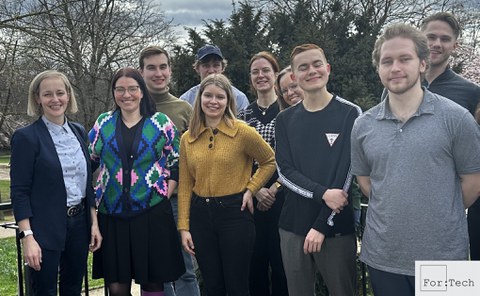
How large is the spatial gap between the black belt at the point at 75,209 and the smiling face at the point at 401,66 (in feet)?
6.90

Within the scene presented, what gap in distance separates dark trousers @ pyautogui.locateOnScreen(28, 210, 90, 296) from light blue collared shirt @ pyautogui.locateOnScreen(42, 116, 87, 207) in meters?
0.16

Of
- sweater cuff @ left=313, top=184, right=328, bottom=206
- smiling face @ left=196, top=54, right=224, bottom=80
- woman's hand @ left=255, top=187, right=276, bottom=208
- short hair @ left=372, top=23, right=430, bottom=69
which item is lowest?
woman's hand @ left=255, top=187, right=276, bottom=208

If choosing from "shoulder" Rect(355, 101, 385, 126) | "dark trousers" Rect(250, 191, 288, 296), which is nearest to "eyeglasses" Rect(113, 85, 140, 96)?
"dark trousers" Rect(250, 191, 288, 296)

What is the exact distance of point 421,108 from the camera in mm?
2510

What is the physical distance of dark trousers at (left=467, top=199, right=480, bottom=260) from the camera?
3.05m

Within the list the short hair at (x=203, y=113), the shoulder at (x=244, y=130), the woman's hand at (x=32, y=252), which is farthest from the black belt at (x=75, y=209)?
the shoulder at (x=244, y=130)

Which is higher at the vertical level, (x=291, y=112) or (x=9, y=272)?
(x=291, y=112)

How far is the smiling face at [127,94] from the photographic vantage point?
11.4 feet

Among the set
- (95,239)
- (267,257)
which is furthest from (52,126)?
(267,257)

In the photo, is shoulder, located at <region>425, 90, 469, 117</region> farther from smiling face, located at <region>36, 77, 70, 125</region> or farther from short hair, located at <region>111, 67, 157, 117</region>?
smiling face, located at <region>36, 77, 70, 125</region>

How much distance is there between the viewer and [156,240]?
3.47m

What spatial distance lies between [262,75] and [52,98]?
1.70 m

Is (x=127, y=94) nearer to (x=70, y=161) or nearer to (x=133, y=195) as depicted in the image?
(x=70, y=161)

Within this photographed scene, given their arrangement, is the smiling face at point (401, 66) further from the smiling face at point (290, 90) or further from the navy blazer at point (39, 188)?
the navy blazer at point (39, 188)
